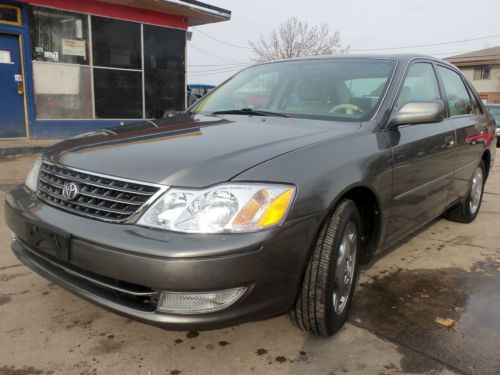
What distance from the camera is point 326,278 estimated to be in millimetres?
2186

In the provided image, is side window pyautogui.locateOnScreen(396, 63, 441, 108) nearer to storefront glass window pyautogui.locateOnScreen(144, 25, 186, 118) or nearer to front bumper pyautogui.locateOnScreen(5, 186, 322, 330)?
front bumper pyautogui.locateOnScreen(5, 186, 322, 330)

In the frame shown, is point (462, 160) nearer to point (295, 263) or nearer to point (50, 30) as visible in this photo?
point (295, 263)

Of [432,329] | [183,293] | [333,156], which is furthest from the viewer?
[432,329]

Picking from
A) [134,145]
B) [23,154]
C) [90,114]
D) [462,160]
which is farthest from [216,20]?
[134,145]

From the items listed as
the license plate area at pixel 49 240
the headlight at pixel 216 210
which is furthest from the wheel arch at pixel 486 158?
the license plate area at pixel 49 240

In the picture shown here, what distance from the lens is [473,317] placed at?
9.01 feet

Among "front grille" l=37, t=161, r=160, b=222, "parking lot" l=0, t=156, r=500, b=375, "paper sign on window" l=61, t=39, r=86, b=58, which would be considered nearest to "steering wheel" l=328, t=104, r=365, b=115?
"parking lot" l=0, t=156, r=500, b=375

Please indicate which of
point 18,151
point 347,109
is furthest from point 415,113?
point 18,151

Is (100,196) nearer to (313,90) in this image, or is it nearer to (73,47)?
(313,90)

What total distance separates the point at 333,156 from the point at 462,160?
222cm

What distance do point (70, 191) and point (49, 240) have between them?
0.84 ft

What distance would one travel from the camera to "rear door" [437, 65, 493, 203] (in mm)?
3871

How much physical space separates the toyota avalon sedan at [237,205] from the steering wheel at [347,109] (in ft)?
0.04

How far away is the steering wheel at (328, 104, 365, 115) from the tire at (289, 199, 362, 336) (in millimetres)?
785
